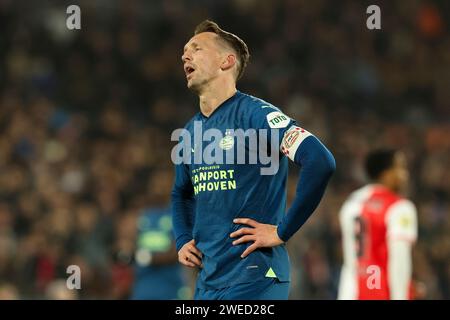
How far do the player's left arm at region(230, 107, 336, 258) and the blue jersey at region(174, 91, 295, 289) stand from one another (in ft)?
0.20

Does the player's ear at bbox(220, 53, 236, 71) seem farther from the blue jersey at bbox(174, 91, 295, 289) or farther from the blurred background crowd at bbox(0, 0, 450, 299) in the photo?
the blurred background crowd at bbox(0, 0, 450, 299)

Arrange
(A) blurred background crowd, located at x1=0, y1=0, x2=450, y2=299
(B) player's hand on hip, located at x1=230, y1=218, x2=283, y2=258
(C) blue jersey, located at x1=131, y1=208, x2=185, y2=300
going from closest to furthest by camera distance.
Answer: (B) player's hand on hip, located at x1=230, y1=218, x2=283, y2=258 → (C) blue jersey, located at x1=131, y1=208, x2=185, y2=300 → (A) blurred background crowd, located at x1=0, y1=0, x2=450, y2=299

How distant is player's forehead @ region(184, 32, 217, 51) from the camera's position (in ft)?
16.0

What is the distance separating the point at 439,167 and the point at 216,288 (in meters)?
8.29

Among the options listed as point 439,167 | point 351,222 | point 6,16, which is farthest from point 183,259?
point 6,16

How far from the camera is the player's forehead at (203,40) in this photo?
489 centimetres

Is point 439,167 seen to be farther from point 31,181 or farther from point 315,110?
point 31,181

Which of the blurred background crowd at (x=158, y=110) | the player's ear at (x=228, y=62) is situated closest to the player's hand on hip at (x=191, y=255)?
the player's ear at (x=228, y=62)

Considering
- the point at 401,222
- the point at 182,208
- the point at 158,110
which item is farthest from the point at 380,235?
the point at 158,110

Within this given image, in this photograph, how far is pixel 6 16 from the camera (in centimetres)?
1419

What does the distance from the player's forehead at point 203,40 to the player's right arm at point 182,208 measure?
636mm

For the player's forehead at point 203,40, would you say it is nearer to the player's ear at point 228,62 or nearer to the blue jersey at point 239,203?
the player's ear at point 228,62

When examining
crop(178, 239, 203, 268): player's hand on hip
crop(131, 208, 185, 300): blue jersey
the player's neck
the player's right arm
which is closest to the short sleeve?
the player's neck

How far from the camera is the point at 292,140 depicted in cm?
446
